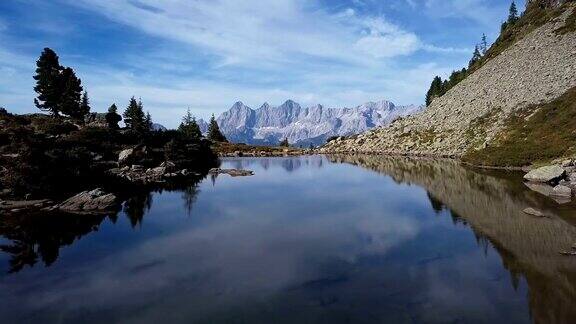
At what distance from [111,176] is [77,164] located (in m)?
10.8

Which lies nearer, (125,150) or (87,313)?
(87,313)

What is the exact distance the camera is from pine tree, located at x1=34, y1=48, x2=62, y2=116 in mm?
109938

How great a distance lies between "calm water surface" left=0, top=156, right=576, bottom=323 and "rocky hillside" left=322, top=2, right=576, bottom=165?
45.0 m

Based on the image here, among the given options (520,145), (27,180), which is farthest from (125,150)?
(520,145)

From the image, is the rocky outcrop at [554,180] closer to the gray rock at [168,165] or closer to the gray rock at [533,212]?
the gray rock at [533,212]

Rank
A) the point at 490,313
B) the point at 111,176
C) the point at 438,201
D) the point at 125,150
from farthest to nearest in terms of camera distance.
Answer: the point at 125,150 < the point at 111,176 < the point at 438,201 < the point at 490,313

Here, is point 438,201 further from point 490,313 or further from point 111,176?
point 111,176

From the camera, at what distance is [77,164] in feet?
229

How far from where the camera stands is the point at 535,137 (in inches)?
3324

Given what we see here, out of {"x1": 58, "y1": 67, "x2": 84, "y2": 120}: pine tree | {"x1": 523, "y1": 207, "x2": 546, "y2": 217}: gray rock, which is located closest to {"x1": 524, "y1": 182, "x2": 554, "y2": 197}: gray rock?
{"x1": 523, "y1": 207, "x2": 546, "y2": 217}: gray rock

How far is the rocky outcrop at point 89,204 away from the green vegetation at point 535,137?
224ft

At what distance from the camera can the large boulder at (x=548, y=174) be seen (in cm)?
5997

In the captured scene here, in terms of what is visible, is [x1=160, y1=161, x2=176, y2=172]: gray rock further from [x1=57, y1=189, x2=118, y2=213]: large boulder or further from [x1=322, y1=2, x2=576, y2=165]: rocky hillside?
[x1=322, y1=2, x2=576, y2=165]: rocky hillside

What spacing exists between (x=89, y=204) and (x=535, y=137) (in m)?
80.3
